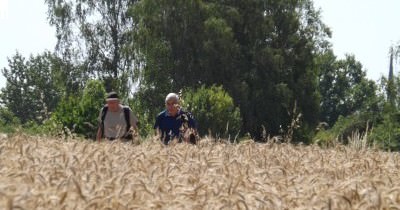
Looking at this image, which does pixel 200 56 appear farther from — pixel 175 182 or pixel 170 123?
pixel 175 182

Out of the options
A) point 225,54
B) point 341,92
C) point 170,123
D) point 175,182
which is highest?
point 341,92

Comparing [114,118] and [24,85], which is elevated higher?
[24,85]

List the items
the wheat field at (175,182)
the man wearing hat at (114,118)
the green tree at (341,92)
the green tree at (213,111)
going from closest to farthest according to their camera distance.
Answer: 1. the wheat field at (175,182)
2. the man wearing hat at (114,118)
3. the green tree at (213,111)
4. the green tree at (341,92)

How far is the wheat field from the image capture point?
334 cm

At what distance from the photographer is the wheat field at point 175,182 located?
3344mm

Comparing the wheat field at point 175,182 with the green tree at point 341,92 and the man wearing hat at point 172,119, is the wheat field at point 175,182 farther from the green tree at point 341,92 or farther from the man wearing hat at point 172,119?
the green tree at point 341,92

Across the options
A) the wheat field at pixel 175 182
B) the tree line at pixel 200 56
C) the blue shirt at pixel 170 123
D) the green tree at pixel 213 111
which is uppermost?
the tree line at pixel 200 56

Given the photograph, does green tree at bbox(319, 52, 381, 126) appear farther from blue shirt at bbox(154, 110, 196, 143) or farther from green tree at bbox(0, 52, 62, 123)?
blue shirt at bbox(154, 110, 196, 143)

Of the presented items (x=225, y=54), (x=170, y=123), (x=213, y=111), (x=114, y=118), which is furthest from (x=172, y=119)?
(x=225, y=54)

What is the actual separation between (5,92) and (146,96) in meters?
45.9

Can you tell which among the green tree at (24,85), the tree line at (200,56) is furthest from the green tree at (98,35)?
the green tree at (24,85)

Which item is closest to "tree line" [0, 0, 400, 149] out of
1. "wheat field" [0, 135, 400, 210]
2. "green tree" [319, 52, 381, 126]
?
"green tree" [319, 52, 381, 126]

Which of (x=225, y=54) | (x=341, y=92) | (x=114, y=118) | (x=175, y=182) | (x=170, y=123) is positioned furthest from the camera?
(x=341, y=92)

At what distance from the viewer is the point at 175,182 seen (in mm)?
4105
